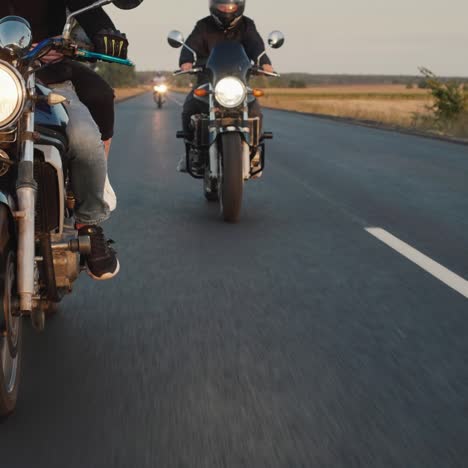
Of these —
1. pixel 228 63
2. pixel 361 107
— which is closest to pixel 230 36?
pixel 228 63

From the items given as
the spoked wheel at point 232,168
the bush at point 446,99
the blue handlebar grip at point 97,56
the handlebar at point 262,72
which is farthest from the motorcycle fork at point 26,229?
the bush at point 446,99

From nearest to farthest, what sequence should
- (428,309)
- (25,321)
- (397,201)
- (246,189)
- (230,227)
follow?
(25,321), (428,309), (230,227), (397,201), (246,189)

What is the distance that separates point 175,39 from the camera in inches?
304

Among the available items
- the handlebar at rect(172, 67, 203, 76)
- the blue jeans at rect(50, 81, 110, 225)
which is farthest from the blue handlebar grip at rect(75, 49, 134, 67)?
the handlebar at rect(172, 67, 203, 76)

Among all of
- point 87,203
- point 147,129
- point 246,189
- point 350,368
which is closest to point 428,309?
point 350,368

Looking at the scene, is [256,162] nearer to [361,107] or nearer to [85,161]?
[85,161]

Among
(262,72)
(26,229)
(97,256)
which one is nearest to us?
(26,229)

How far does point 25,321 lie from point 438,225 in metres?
4.36

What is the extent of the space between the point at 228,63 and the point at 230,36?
95 cm

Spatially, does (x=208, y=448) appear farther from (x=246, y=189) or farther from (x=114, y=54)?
(x=246, y=189)

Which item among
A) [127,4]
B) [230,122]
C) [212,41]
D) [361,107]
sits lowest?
[361,107]

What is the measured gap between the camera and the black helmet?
7875 millimetres

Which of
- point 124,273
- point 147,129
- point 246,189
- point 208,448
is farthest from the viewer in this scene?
point 147,129

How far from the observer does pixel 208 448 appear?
9.78ft
